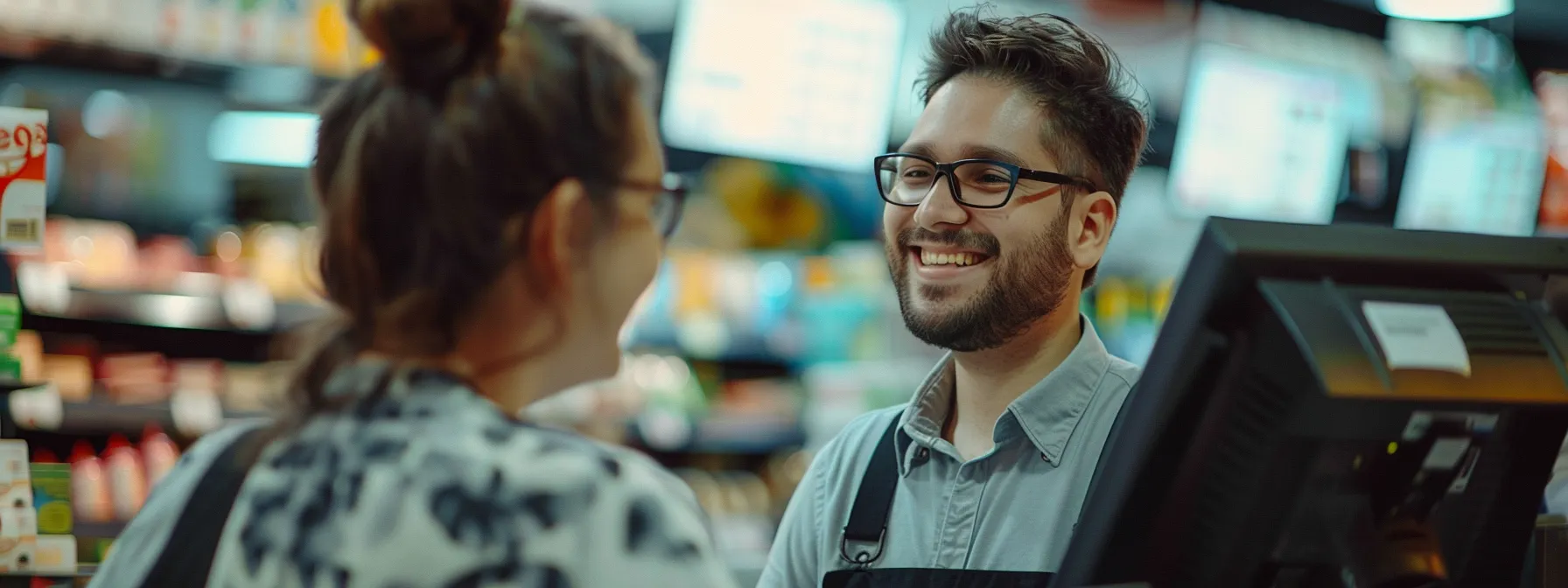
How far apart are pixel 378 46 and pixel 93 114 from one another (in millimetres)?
3674

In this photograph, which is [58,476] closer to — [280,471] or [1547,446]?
[280,471]

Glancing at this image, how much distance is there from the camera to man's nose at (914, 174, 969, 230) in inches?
Result: 81.0

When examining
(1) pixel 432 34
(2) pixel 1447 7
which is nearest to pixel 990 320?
(1) pixel 432 34

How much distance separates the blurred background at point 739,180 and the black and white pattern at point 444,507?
165cm

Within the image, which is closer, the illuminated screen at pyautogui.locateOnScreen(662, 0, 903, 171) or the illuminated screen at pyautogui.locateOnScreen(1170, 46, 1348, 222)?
the illuminated screen at pyautogui.locateOnScreen(662, 0, 903, 171)

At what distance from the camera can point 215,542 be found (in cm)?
115

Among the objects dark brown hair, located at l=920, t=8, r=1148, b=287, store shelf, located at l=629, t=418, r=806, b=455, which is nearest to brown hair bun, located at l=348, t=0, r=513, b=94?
dark brown hair, located at l=920, t=8, r=1148, b=287

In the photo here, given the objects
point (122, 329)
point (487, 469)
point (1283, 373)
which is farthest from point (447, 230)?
point (122, 329)

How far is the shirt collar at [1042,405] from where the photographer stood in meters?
1.99

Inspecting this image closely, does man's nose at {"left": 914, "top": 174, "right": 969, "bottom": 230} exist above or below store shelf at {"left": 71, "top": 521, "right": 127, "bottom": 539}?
above

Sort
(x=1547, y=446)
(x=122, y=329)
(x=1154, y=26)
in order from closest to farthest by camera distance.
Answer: (x=1547, y=446), (x=122, y=329), (x=1154, y=26)

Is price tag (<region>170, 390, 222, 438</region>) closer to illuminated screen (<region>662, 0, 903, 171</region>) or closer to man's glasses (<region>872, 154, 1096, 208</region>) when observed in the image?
illuminated screen (<region>662, 0, 903, 171</region>)

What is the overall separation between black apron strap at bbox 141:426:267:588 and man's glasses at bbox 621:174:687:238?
416 mm

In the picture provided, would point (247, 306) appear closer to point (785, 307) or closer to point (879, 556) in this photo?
point (785, 307)
